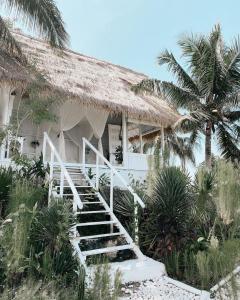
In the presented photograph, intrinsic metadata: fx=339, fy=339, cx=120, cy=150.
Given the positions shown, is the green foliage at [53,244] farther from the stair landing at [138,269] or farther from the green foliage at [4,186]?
the green foliage at [4,186]

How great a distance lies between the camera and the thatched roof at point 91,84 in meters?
10.9

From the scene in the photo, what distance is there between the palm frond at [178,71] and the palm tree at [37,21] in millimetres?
6197

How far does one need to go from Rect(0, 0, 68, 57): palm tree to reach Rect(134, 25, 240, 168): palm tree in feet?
15.8

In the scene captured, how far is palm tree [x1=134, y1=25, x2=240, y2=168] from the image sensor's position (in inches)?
590

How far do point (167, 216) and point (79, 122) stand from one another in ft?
21.6

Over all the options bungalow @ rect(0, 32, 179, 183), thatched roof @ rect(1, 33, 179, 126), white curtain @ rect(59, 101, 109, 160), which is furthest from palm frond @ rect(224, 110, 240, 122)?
white curtain @ rect(59, 101, 109, 160)

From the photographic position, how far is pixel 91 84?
1210cm

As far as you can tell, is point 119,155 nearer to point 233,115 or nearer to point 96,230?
point 96,230

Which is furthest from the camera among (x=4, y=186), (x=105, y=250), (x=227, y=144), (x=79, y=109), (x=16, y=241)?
(x=227, y=144)

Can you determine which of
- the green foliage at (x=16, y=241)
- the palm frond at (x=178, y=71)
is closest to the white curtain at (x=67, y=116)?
the palm frond at (x=178, y=71)

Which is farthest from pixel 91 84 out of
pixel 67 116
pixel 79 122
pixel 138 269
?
pixel 138 269

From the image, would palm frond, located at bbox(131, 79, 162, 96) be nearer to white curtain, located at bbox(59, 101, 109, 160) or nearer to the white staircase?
white curtain, located at bbox(59, 101, 109, 160)

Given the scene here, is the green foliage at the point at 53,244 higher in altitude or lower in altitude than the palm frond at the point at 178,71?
lower

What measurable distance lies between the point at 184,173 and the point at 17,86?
5.21 metres
